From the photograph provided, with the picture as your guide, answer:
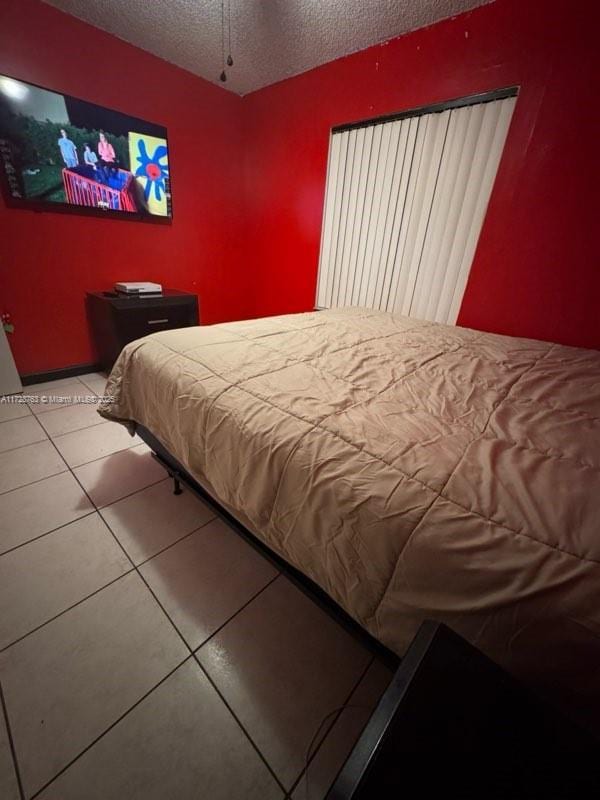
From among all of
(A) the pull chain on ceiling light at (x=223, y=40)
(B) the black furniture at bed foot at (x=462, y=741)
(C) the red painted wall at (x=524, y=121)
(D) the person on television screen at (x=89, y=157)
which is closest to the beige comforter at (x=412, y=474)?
(B) the black furniture at bed foot at (x=462, y=741)

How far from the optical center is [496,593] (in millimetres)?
521

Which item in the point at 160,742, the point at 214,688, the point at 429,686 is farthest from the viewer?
the point at 214,688

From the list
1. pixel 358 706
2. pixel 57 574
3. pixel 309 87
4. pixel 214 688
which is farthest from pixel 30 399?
pixel 309 87

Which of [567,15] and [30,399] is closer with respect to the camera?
[567,15]

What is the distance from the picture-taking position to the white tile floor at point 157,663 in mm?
740

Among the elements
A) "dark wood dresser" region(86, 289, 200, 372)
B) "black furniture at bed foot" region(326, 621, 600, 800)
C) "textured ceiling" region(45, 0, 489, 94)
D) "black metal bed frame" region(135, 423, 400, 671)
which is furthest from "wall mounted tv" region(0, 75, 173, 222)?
"black furniture at bed foot" region(326, 621, 600, 800)

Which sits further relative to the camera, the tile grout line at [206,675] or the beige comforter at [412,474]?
the tile grout line at [206,675]

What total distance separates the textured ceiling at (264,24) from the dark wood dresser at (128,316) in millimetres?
1699

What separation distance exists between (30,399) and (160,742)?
2.35m

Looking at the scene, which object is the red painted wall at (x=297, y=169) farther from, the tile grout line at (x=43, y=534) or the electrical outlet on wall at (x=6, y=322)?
the tile grout line at (x=43, y=534)

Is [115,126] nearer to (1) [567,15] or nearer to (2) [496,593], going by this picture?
(1) [567,15]

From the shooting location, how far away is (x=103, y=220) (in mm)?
2516

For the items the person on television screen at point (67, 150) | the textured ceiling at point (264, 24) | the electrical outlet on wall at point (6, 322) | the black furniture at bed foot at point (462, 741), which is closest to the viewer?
the black furniture at bed foot at point (462, 741)

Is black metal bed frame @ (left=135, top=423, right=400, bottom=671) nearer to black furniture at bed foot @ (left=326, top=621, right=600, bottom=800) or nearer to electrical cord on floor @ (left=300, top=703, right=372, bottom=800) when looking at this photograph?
electrical cord on floor @ (left=300, top=703, right=372, bottom=800)
